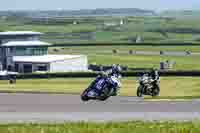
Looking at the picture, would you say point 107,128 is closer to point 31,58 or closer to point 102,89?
point 102,89

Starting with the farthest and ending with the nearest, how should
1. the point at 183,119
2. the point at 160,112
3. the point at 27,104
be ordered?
the point at 27,104, the point at 160,112, the point at 183,119

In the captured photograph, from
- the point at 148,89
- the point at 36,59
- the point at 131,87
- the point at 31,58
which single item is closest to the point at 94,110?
the point at 148,89

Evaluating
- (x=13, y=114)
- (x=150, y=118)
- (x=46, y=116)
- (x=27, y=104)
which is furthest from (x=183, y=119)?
(x=27, y=104)

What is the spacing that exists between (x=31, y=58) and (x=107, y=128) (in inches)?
2390

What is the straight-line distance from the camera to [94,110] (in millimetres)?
16797

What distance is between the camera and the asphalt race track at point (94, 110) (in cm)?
1516

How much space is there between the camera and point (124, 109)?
55.6 ft

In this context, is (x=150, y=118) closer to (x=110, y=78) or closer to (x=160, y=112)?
(x=160, y=112)

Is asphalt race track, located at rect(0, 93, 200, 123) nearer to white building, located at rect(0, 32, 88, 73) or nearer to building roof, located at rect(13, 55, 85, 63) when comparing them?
white building, located at rect(0, 32, 88, 73)

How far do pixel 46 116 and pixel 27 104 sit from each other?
342cm

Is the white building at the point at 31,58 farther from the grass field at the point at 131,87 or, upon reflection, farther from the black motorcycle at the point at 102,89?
the black motorcycle at the point at 102,89

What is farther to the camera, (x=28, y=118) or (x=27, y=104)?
(x=27, y=104)

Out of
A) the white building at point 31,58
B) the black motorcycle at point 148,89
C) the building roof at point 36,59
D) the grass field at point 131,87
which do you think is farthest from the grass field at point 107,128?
the building roof at point 36,59

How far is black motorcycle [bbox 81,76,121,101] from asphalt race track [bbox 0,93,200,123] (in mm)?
308
